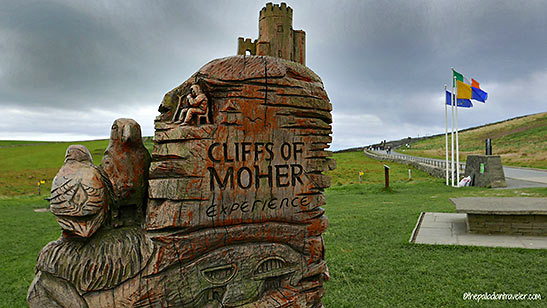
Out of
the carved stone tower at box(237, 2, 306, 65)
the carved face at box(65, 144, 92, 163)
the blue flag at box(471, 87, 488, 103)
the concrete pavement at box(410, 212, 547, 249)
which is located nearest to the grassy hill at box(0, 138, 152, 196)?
the concrete pavement at box(410, 212, 547, 249)

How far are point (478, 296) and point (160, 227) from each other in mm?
4340

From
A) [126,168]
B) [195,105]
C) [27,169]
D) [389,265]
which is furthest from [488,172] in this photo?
[27,169]

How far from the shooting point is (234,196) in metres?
2.35

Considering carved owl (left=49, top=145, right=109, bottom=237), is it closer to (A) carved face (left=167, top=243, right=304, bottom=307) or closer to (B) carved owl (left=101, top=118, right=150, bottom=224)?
(B) carved owl (left=101, top=118, right=150, bottom=224)

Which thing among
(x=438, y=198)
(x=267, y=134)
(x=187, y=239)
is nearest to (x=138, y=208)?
(x=187, y=239)

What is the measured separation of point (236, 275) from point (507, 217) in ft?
23.0

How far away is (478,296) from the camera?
14.6 ft

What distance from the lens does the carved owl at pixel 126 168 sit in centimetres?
222

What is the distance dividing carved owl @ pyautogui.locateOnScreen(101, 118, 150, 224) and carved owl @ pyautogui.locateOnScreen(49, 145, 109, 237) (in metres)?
0.14

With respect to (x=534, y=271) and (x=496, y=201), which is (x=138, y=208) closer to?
(x=534, y=271)

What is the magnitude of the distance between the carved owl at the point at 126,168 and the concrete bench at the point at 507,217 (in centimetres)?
646

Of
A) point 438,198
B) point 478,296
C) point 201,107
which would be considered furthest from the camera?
point 438,198

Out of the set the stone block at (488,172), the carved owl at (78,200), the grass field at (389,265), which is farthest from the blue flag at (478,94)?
the carved owl at (78,200)

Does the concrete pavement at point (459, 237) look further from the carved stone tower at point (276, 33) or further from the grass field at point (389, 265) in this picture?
the carved stone tower at point (276, 33)
